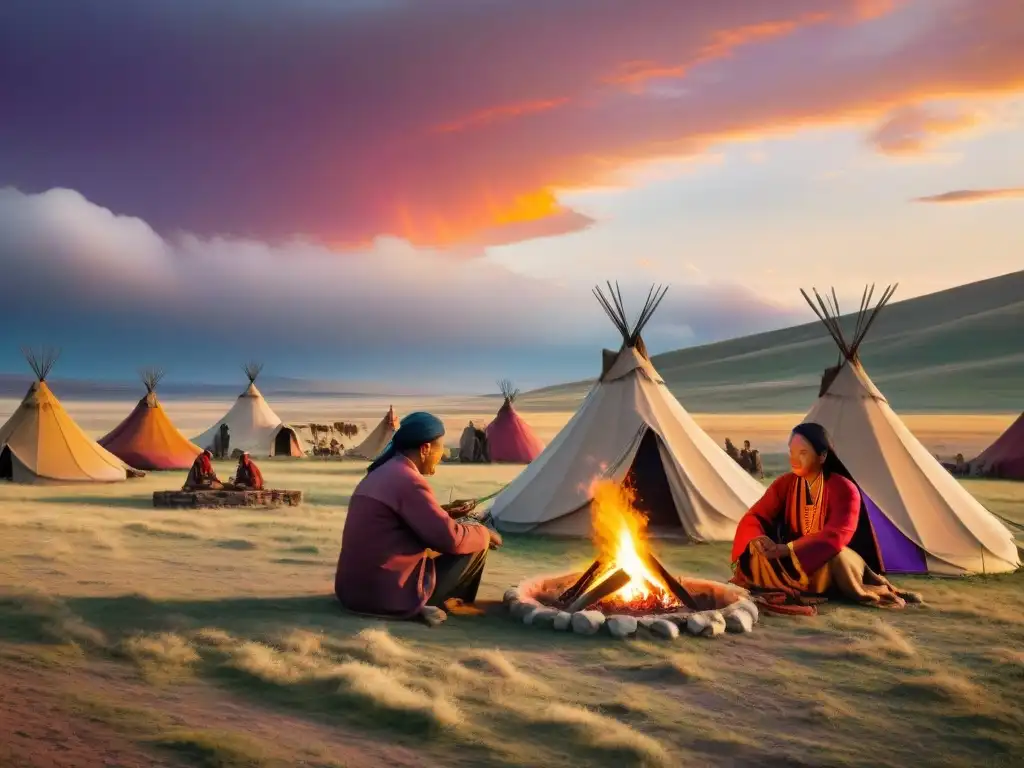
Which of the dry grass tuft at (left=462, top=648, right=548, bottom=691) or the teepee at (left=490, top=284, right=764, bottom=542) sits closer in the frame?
the dry grass tuft at (left=462, top=648, right=548, bottom=691)

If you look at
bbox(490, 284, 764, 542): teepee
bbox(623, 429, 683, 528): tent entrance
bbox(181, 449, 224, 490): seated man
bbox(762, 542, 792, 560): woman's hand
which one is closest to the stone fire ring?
bbox(762, 542, 792, 560): woman's hand

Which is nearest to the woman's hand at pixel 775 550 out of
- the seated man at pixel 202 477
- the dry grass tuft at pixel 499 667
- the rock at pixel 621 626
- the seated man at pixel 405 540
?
the rock at pixel 621 626

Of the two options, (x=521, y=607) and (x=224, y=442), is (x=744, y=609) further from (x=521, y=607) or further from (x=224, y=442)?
(x=224, y=442)

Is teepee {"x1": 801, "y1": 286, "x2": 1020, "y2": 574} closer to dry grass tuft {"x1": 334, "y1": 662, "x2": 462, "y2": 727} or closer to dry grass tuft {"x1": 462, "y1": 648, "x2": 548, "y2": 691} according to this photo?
dry grass tuft {"x1": 462, "y1": 648, "x2": 548, "y2": 691}

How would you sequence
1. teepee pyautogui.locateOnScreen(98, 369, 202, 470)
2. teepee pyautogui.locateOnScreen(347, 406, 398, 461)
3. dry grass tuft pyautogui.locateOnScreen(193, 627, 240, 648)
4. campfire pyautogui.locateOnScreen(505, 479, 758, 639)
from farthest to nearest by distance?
teepee pyautogui.locateOnScreen(347, 406, 398, 461) → teepee pyautogui.locateOnScreen(98, 369, 202, 470) → campfire pyautogui.locateOnScreen(505, 479, 758, 639) → dry grass tuft pyautogui.locateOnScreen(193, 627, 240, 648)

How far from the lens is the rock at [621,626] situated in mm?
5387

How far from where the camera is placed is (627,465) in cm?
962

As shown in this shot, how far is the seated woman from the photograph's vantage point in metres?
6.14

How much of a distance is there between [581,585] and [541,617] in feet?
1.72

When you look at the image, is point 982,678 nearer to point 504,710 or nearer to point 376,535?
point 504,710

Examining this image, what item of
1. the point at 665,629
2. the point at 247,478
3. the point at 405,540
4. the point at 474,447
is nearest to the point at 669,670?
the point at 665,629

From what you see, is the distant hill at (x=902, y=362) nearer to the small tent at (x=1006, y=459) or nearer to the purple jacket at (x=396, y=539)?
the small tent at (x=1006, y=459)

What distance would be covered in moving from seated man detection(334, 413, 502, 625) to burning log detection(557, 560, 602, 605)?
2.05ft

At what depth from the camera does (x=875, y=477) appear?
8.27m
